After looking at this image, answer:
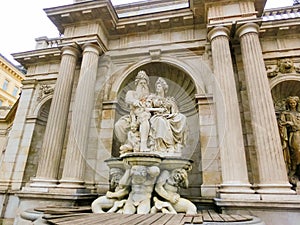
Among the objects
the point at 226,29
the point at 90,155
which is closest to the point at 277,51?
the point at 226,29

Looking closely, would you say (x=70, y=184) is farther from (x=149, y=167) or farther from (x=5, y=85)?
(x=5, y=85)

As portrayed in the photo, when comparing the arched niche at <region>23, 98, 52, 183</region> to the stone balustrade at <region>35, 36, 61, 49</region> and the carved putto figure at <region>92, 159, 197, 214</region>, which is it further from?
the carved putto figure at <region>92, 159, 197, 214</region>

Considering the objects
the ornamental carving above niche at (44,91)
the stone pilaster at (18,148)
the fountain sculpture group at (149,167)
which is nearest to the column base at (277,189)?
the fountain sculpture group at (149,167)

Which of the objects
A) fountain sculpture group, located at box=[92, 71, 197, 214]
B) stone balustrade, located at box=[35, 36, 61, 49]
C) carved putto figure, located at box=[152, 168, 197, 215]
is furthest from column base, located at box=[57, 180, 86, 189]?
stone balustrade, located at box=[35, 36, 61, 49]

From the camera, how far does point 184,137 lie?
5191mm

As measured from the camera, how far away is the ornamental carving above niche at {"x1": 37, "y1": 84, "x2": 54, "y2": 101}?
7656 millimetres

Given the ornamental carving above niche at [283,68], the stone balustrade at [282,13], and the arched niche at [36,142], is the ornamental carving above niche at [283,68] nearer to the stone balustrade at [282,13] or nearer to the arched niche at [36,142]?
the stone balustrade at [282,13]

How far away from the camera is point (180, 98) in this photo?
7.02 m

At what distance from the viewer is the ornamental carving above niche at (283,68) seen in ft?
19.2

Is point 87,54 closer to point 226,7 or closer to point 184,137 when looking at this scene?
point 184,137

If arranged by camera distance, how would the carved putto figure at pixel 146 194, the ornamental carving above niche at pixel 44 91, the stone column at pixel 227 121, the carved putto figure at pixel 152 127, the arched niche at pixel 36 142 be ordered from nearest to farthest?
the carved putto figure at pixel 146 194 < the stone column at pixel 227 121 < the carved putto figure at pixel 152 127 < the arched niche at pixel 36 142 < the ornamental carving above niche at pixel 44 91

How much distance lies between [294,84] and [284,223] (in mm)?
3915

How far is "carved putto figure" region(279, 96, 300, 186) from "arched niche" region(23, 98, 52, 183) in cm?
759

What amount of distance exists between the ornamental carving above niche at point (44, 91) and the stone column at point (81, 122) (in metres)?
2.22
